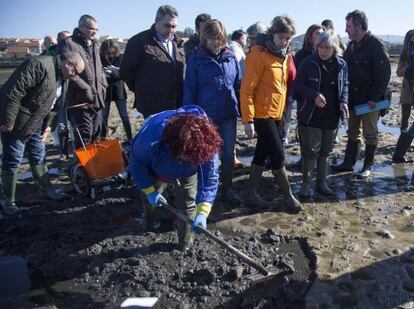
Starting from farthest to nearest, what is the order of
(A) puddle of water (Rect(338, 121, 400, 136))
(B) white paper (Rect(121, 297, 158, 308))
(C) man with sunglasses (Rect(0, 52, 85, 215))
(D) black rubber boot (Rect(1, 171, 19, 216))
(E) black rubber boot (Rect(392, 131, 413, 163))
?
(A) puddle of water (Rect(338, 121, 400, 136)) < (E) black rubber boot (Rect(392, 131, 413, 163)) < (D) black rubber boot (Rect(1, 171, 19, 216)) < (C) man with sunglasses (Rect(0, 52, 85, 215)) < (B) white paper (Rect(121, 297, 158, 308))

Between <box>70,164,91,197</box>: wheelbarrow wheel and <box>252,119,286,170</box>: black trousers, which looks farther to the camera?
<box>70,164,91,197</box>: wheelbarrow wheel

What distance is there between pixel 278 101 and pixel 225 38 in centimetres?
86

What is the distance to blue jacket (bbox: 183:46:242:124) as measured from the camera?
434 centimetres

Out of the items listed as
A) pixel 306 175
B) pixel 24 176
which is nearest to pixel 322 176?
pixel 306 175

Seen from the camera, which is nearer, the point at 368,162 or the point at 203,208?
the point at 203,208

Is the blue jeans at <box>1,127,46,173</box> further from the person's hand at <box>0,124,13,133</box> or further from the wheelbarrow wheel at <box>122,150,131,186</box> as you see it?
the wheelbarrow wheel at <box>122,150,131,186</box>

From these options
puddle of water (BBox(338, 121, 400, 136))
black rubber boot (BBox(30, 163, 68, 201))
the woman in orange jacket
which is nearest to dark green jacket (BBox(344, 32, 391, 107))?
the woman in orange jacket

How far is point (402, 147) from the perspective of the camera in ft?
19.7

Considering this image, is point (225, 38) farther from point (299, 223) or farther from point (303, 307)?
point (303, 307)

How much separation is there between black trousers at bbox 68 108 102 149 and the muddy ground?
728mm

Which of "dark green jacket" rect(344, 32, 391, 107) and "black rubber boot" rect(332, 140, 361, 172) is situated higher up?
"dark green jacket" rect(344, 32, 391, 107)

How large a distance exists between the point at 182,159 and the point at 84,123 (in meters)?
3.10

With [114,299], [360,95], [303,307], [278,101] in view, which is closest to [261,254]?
[303,307]

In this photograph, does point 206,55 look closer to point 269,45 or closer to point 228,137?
point 269,45
